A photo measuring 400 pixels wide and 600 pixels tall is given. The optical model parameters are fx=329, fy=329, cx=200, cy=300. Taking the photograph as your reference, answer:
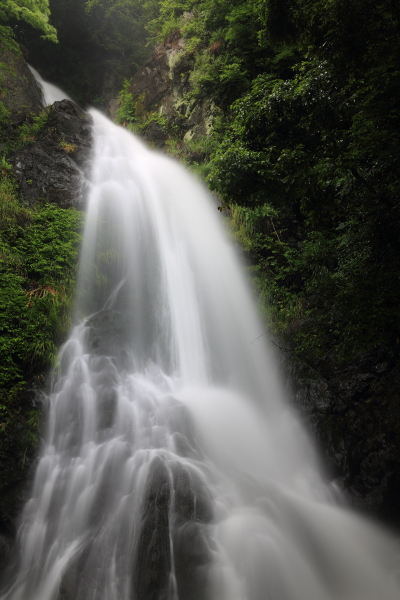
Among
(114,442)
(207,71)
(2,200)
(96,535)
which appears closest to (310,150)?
(114,442)

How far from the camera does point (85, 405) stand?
21.3 ft

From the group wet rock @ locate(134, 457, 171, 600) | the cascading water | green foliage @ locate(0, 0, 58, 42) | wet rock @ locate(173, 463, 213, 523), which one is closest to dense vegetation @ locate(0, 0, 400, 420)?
the cascading water

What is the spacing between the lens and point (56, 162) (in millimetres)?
12086

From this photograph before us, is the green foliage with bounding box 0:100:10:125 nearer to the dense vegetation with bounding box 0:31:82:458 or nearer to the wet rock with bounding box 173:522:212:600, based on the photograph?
the dense vegetation with bounding box 0:31:82:458

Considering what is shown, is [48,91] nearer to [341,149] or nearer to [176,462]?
[341,149]

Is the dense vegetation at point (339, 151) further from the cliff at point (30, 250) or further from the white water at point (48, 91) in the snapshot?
the white water at point (48, 91)

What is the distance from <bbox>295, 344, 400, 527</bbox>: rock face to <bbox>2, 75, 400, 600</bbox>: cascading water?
39 cm

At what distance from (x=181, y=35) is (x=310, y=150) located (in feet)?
52.9

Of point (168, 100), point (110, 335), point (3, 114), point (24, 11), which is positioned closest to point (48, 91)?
point (24, 11)

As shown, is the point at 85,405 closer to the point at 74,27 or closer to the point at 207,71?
the point at 207,71

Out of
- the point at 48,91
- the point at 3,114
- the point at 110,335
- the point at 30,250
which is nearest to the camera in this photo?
the point at 110,335

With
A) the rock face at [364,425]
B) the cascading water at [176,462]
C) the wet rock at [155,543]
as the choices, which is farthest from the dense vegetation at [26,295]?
the rock face at [364,425]

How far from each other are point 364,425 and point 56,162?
12616mm

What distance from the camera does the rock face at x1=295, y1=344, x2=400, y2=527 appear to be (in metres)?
5.55
